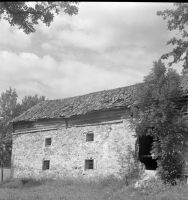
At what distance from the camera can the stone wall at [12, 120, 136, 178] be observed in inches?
687

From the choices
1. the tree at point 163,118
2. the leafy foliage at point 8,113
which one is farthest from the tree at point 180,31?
the leafy foliage at point 8,113

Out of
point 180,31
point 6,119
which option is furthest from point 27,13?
point 6,119

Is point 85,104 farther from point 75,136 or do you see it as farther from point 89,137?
point 89,137

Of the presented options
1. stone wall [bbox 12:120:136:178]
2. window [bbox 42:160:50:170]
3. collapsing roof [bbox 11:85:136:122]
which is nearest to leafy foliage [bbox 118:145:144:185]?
stone wall [bbox 12:120:136:178]

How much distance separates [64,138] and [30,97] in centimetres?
2760

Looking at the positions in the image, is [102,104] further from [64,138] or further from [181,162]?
[181,162]

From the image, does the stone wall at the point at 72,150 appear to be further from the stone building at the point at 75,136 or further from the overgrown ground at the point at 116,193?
the overgrown ground at the point at 116,193

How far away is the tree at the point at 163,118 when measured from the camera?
1396 cm

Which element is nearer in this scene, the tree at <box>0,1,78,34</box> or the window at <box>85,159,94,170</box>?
the tree at <box>0,1,78,34</box>

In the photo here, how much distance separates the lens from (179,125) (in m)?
13.8

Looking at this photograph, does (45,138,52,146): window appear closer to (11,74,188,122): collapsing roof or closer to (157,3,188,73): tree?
(11,74,188,122): collapsing roof

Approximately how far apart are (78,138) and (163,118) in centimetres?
A: 734

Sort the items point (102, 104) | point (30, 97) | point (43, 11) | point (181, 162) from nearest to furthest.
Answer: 1. point (43, 11)
2. point (181, 162)
3. point (102, 104)
4. point (30, 97)

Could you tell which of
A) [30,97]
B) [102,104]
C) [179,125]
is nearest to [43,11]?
[179,125]
